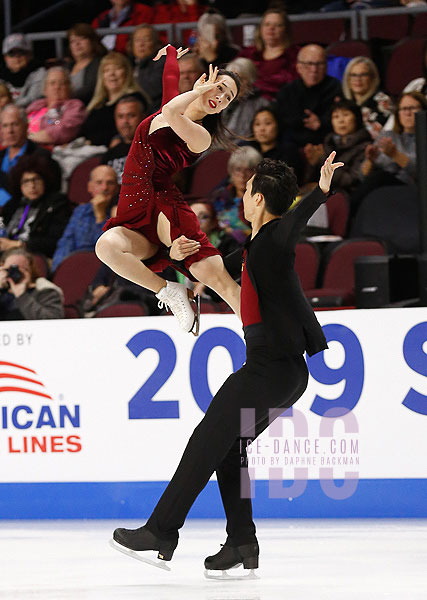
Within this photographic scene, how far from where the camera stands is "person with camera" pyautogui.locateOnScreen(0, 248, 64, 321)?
271 inches

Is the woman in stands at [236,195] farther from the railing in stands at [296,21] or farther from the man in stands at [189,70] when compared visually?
the railing in stands at [296,21]

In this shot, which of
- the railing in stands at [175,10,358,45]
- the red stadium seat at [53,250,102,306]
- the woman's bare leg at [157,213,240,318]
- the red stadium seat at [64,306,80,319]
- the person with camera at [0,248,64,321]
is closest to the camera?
the woman's bare leg at [157,213,240,318]

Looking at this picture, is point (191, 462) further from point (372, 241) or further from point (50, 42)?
point (50, 42)

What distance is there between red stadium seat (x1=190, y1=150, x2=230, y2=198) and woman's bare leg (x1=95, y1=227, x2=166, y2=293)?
338cm

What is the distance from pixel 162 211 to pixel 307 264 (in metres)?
2.63

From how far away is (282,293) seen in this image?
12.6 feet

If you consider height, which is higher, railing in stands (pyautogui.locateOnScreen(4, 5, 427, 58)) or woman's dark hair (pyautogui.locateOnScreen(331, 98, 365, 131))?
railing in stands (pyautogui.locateOnScreen(4, 5, 427, 58))

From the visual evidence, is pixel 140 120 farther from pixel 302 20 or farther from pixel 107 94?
pixel 302 20

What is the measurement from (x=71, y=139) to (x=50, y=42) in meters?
2.21

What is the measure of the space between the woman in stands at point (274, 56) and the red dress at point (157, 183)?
3.97m

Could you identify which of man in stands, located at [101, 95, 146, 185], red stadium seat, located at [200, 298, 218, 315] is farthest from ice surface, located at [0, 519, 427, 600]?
man in stands, located at [101, 95, 146, 185]

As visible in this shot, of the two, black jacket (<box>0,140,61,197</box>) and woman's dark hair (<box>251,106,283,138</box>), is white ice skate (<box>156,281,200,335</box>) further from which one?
black jacket (<box>0,140,61,197</box>)

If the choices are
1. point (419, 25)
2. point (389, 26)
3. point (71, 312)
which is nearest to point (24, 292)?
point (71, 312)

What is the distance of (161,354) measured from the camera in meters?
5.85
